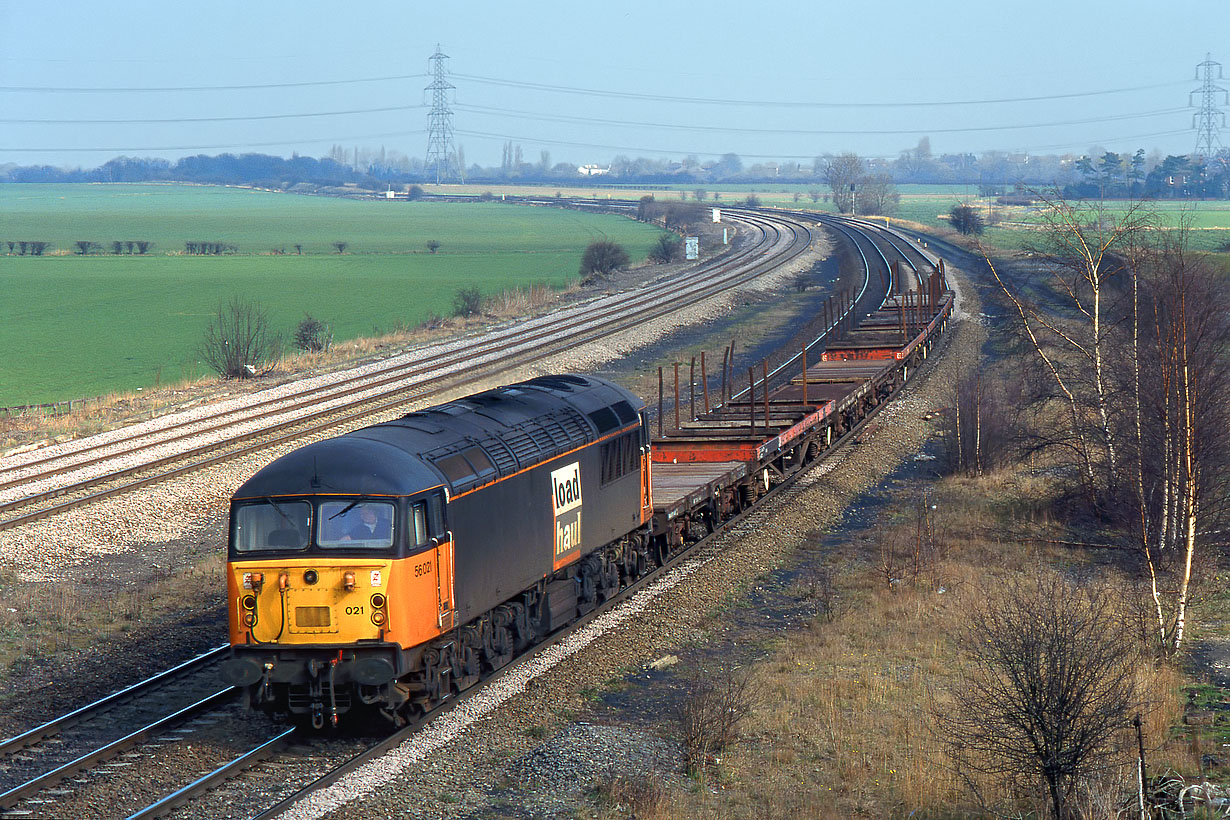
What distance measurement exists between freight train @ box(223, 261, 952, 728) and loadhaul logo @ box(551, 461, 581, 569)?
0.03m

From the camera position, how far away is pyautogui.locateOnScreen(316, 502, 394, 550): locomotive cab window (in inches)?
494

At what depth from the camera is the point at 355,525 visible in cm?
1260

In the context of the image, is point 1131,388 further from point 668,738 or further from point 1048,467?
point 668,738

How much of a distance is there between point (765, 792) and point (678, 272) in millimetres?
61421

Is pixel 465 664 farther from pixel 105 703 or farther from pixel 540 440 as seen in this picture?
pixel 105 703

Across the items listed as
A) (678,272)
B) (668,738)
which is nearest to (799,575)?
(668,738)

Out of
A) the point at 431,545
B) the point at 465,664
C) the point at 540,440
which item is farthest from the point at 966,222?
the point at 431,545

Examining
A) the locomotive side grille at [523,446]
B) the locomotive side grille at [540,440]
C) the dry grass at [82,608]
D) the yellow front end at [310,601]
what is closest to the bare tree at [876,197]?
the dry grass at [82,608]

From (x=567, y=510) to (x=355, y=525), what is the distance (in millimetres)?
4353

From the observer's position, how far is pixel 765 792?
1198cm

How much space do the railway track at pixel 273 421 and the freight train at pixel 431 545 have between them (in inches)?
451

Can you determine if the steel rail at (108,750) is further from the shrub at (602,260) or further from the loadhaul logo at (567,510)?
the shrub at (602,260)

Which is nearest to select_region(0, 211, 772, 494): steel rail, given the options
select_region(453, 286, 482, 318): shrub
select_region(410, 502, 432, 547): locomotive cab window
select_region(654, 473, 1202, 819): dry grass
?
select_region(453, 286, 482, 318): shrub

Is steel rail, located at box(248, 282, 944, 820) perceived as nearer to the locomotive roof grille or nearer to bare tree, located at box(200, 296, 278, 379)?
the locomotive roof grille
